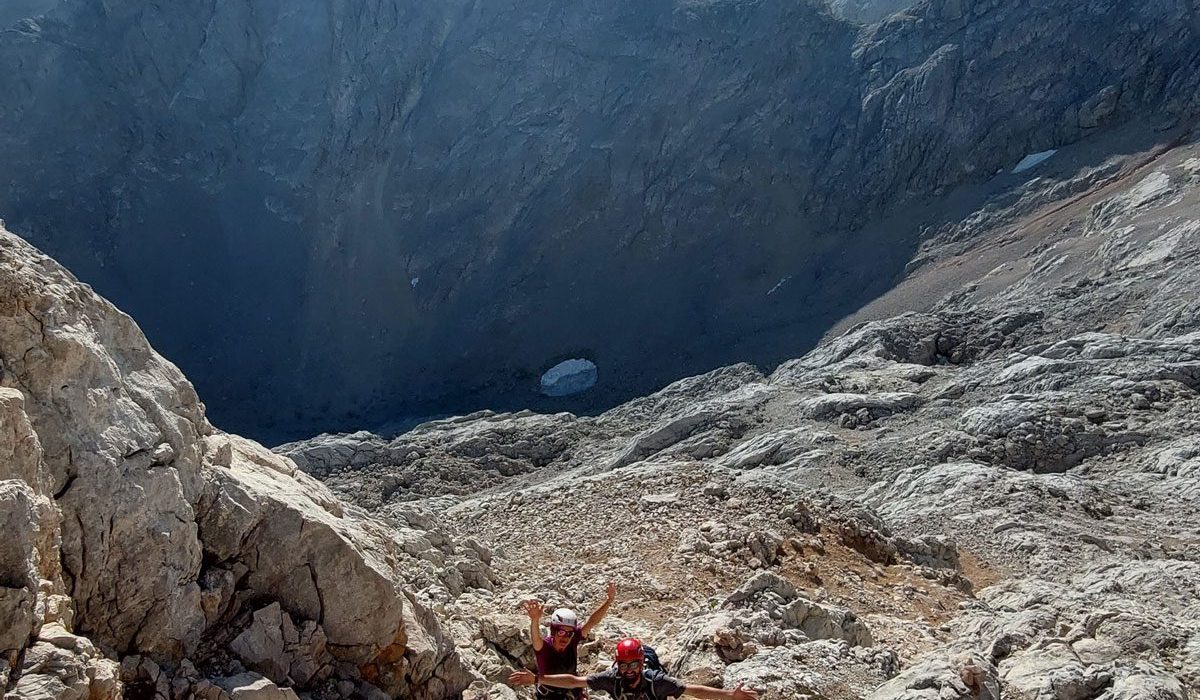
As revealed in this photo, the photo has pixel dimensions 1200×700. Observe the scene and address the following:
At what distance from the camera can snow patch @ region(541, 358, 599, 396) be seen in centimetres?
5256

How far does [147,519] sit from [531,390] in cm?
4718

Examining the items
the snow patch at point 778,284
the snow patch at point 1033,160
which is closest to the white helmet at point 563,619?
the snow patch at point 778,284

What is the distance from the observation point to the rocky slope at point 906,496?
8.98 m

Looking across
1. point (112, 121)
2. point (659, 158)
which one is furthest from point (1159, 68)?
point (112, 121)

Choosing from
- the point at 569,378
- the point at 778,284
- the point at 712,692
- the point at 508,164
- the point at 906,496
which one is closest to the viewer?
the point at 712,692

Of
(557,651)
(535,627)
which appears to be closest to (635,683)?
(557,651)

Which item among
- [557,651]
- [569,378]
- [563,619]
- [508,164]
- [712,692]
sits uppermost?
[508,164]

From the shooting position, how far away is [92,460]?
6.54 meters

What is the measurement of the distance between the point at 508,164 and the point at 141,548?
64844 millimetres

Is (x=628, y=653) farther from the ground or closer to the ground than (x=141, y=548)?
closer to the ground

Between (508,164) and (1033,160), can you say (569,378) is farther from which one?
(1033,160)

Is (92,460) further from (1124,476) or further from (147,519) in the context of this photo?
(1124,476)

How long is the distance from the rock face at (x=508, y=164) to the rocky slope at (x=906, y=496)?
1311 cm

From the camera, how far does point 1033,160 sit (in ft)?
182
